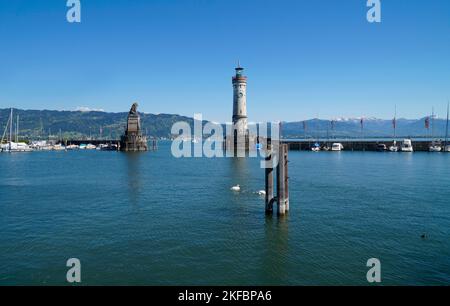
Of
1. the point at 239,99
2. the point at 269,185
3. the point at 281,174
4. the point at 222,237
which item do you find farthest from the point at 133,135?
the point at 222,237

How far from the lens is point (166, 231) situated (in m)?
26.0

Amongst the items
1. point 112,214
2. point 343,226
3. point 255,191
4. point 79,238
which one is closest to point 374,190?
point 255,191

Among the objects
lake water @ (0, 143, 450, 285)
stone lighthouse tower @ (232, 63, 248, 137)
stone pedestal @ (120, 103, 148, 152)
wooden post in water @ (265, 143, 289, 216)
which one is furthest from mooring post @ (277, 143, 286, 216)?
stone pedestal @ (120, 103, 148, 152)

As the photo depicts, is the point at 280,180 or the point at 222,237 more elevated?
the point at 280,180

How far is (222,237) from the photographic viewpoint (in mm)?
24547

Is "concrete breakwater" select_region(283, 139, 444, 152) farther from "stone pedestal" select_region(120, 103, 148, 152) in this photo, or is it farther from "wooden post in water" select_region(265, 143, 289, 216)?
"wooden post in water" select_region(265, 143, 289, 216)

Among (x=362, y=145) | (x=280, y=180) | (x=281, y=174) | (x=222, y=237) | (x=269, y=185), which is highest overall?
(x=362, y=145)

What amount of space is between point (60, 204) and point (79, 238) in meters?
13.0

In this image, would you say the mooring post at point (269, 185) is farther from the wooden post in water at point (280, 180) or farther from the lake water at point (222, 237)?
the lake water at point (222, 237)

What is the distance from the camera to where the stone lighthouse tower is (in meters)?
119

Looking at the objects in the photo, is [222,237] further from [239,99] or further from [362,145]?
[362,145]

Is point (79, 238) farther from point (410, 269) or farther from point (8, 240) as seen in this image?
point (410, 269)

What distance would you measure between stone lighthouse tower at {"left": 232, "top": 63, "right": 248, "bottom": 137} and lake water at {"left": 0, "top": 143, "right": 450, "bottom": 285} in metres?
78.2

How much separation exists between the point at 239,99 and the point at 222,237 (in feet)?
321
